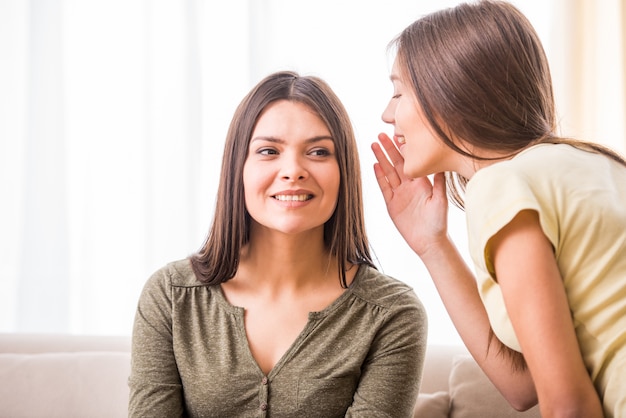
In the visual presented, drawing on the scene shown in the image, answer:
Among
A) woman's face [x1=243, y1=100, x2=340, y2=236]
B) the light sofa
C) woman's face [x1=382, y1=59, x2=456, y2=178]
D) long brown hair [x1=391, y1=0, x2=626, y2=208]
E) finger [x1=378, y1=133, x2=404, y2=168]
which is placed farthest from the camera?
the light sofa

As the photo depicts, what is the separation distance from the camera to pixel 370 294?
6.14 feet

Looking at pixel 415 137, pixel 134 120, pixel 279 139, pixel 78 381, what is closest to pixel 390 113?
pixel 415 137

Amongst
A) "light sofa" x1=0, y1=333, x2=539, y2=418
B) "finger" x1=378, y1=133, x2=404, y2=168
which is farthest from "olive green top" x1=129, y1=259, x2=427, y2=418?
"light sofa" x1=0, y1=333, x2=539, y2=418

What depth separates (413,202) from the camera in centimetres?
179

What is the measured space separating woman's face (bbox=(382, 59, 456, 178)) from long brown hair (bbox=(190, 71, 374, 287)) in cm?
29

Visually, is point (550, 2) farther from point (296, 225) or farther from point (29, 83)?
point (29, 83)

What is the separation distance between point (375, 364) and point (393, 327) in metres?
0.10

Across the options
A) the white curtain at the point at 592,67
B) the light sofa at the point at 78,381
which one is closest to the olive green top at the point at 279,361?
the light sofa at the point at 78,381

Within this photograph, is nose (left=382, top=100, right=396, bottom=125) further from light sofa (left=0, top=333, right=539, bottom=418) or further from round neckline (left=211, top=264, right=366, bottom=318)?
light sofa (left=0, top=333, right=539, bottom=418)

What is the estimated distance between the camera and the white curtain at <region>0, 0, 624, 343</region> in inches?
127

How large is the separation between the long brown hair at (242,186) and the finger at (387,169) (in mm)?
59

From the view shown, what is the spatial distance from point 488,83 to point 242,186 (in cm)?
73

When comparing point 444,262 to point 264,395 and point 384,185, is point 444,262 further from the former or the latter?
point 264,395

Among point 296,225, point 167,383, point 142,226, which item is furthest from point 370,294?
point 142,226
